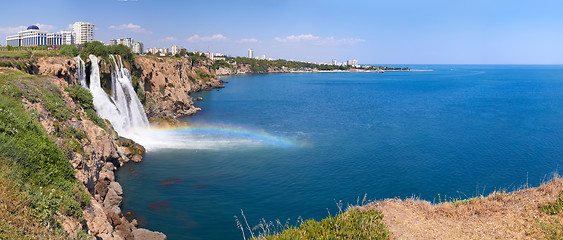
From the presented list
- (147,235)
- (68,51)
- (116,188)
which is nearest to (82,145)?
(116,188)

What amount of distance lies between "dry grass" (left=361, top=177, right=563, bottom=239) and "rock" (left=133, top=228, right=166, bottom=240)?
10.6 metres

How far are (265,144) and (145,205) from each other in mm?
16758

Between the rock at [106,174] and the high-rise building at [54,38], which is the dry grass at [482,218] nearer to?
the rock at [106,174]

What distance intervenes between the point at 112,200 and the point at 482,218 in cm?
1916

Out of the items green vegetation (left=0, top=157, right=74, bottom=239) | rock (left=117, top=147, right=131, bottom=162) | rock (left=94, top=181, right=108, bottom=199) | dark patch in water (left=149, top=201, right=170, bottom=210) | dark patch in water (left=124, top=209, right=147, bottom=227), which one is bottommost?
dark patch in water (left=124, top=209, right=147, bottom=227)

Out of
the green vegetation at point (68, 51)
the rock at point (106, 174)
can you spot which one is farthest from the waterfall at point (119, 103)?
the rock at point (106, 174)

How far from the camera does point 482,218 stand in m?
11.7

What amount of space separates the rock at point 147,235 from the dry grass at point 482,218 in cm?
1055

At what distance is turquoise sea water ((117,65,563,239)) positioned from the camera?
21766 millimetres

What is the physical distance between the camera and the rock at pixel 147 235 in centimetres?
1703

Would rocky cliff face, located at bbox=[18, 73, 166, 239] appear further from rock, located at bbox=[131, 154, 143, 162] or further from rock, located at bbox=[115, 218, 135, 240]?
rock, located at bbox=[131, 154, 143, 162]

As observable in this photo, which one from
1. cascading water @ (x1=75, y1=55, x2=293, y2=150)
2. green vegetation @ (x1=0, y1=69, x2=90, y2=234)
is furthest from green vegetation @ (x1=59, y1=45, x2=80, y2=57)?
green vegetation @ (x1=0, y1=69, x2=90, y2=234)

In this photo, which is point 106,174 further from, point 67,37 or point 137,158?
point 67,37

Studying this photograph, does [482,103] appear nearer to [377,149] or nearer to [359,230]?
[377,149]
